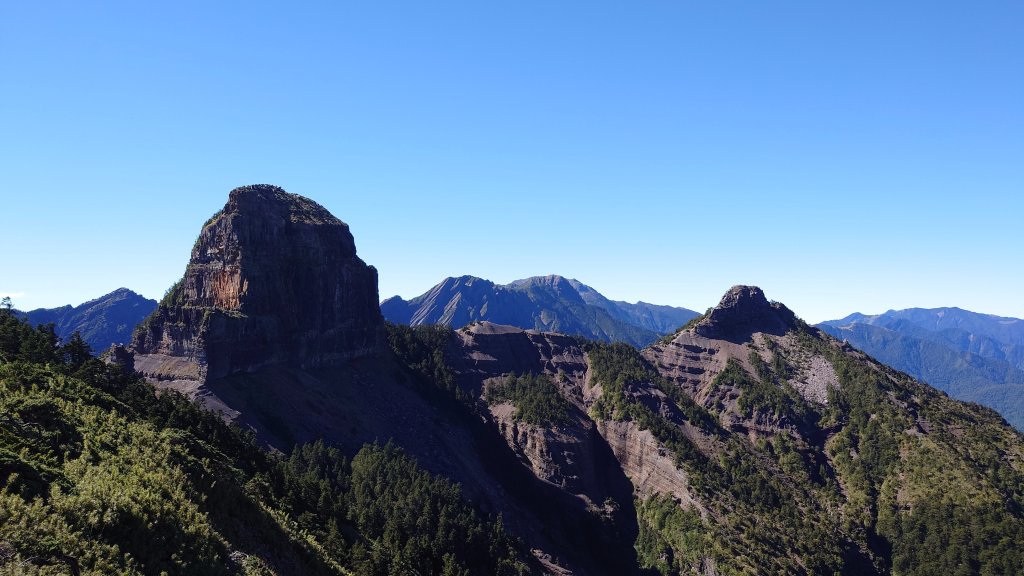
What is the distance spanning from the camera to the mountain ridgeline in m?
53.0

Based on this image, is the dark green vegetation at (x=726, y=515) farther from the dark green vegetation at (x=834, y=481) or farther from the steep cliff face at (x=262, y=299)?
Answer: the steep cliff face at (x=262, y=299)

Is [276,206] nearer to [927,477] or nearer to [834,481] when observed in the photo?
[834,481]

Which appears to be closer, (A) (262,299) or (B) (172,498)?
(B) (172,498)

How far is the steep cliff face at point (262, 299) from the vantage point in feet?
420

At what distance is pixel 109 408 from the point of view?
211ft

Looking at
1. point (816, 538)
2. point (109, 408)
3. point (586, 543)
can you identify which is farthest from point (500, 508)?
point (109, 408)

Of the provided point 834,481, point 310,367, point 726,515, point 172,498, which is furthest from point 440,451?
point 834,481

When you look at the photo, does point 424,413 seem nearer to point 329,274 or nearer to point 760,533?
point 329,274

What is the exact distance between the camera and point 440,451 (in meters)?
144

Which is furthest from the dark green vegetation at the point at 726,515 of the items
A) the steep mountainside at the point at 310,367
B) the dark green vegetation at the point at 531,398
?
the dark green vegetation at the point at 531,398

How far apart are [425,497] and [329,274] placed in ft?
262

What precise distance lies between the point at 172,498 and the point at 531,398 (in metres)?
145

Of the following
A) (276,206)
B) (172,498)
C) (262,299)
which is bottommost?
(172,498)

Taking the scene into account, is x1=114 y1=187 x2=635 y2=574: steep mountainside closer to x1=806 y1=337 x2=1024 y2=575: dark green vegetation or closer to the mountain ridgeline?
the mountain ridgeline
